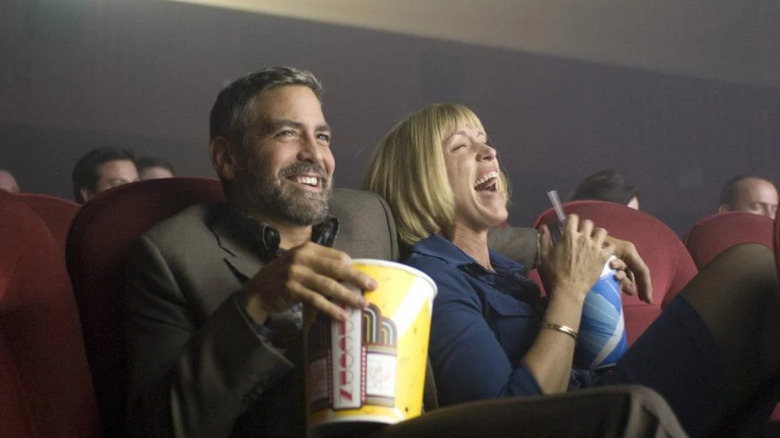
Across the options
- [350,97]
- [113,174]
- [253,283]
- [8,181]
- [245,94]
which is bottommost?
[8,181]

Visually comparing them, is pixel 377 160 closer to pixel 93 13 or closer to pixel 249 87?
pixel 249 87

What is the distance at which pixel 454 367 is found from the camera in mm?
1181

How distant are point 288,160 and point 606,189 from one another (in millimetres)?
2066

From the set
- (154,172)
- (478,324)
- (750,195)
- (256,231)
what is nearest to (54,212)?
(256,231)

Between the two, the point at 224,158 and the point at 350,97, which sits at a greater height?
the point at 224,158

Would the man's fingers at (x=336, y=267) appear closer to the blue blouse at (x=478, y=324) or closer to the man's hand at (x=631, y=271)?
the blue blouse at (x=478, y=324)

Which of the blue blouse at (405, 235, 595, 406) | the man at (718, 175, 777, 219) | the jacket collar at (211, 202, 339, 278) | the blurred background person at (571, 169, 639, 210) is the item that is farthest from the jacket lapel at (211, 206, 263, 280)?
the man at (718, 175, 777, 219)

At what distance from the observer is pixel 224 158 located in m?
1.39

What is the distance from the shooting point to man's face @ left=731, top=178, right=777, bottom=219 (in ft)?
11.3

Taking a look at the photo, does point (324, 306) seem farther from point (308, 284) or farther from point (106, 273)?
point (106, 273)

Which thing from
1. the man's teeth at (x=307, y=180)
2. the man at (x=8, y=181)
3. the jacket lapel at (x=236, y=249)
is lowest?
the man at (x=8, y=181)

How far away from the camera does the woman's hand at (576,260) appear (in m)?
1.23

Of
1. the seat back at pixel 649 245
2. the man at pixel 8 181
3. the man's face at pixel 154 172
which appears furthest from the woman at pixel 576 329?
the man at pixel 8 181

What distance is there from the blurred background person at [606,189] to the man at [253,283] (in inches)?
76.3
